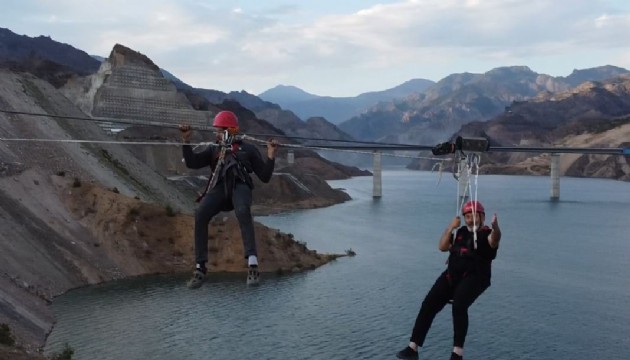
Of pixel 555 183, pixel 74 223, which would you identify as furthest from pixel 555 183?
pixel 74 223

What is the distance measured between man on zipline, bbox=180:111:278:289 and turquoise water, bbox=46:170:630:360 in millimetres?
23351

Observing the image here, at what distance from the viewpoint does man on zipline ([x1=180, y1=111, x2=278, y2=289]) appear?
1153cm

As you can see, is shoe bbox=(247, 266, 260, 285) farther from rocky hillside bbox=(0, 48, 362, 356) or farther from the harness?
rocky hillside bbox=(0, 48, 362, 356)

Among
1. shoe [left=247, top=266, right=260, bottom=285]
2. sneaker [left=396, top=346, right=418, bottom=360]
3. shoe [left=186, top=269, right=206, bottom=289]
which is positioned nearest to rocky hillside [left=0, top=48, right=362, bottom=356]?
shoe [left=186, top=269, right=206, bottom=289]

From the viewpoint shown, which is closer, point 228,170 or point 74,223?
point 228,170

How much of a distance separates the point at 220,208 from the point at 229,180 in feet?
1.67

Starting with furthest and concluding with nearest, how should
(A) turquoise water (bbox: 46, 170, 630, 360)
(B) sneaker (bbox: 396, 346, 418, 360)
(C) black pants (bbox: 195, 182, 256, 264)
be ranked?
(A) turquoise water (bbox: 46, 170, 630, 360), (C) black pants (bbox: 195, 182, 256, 264), (B) sneaker (bbox: 396, 346, 418, 360)

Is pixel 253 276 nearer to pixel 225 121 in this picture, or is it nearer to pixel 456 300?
pixel 225 121

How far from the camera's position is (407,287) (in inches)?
2002

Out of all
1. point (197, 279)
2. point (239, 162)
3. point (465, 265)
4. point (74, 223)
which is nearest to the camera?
point (465, 265)

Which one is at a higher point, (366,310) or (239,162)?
(239,162)

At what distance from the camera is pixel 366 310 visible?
43.7 meters

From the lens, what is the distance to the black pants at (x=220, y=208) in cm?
1146

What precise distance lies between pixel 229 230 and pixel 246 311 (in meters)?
15.7
